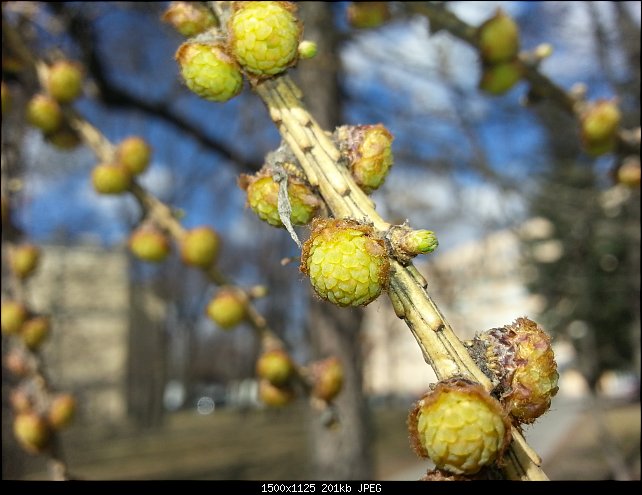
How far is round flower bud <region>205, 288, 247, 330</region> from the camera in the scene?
185cm

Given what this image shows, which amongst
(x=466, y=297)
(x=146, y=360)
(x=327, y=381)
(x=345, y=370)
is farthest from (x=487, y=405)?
(x=146, y=360)

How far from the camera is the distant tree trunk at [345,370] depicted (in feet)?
12.4

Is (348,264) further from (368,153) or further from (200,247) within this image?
(200,247)

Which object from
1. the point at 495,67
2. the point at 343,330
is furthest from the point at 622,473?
the point at 495,67

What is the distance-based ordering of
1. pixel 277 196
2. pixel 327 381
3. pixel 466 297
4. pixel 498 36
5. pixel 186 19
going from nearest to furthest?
1. pixel 277 196
2. pixel 186 19
3. pixel 327 381
4. pixel 498 36
5. pixel 466 297

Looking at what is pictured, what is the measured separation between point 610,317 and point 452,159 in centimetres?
1254

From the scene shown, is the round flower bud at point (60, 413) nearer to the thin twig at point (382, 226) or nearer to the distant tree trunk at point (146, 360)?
the thin twig at point (382, 226)

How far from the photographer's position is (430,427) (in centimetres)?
75

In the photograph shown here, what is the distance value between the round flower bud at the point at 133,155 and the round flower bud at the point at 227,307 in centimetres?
52

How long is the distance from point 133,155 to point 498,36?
127 cm

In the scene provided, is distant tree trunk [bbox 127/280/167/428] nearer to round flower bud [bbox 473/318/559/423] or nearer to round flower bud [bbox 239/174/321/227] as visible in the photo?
round flower bud [bbox 239/174/321/227]

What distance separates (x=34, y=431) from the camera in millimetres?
1876

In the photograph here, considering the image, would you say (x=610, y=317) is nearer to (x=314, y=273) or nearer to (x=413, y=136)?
(x=413, y=136)

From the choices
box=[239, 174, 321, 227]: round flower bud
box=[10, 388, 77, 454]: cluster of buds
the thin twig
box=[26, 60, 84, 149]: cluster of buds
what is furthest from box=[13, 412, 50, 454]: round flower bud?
the thin twig
